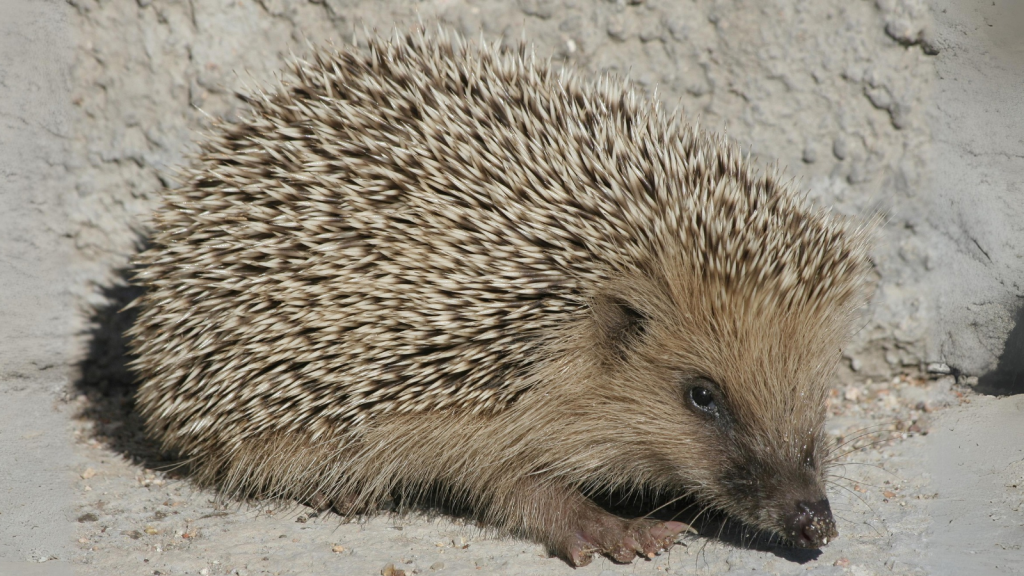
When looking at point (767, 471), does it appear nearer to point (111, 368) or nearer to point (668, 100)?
point (668, 100)

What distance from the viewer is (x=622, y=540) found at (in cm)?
390

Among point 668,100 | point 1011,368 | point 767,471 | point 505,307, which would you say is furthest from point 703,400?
point 1011,368

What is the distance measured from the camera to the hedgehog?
3.73 metres

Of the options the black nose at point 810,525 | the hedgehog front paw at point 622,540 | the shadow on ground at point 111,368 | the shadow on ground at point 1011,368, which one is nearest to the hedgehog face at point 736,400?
the black nose at point 810,525

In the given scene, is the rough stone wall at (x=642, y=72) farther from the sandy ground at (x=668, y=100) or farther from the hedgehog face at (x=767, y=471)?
the hedgehog face at (x=767, y=471)

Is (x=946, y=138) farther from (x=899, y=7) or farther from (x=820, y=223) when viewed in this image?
(x=820, y=223)

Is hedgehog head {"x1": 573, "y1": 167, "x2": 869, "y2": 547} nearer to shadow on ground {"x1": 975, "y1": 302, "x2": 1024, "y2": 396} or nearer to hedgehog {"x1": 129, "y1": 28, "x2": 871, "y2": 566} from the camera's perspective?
hedgehog {"x1": 129, "y1": 28, "x2": 871, "y2": 566}

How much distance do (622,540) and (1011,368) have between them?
2780 mm

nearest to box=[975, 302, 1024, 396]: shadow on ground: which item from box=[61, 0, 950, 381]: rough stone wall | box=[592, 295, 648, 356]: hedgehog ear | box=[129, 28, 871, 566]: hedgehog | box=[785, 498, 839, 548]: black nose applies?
box=[61, 0, 950, 381]: rough stone wall

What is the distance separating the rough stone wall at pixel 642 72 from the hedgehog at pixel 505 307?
3.32 feet

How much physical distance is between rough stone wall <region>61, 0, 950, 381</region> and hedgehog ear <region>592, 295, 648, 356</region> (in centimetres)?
185

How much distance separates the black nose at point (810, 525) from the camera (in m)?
3.49

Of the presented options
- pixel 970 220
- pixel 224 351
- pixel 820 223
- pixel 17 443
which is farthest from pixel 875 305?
pixel 17 443

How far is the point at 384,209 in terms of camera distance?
389 cm
